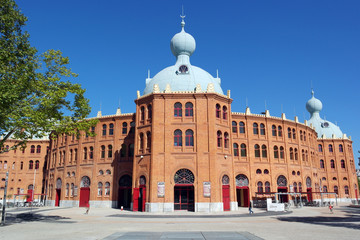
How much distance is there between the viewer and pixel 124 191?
148 feet

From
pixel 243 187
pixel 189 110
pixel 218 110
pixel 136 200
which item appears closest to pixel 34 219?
pixel 136 200

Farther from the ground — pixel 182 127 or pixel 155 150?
pixel 182 127

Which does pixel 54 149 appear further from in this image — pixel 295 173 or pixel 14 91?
pixel 295 173

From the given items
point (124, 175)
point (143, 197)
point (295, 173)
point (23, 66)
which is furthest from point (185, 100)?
point (295, 173)

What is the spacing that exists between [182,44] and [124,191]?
24.0 meters

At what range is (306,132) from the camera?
5422 cm

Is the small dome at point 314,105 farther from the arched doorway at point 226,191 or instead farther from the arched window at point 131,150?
the arched window at point 131,150

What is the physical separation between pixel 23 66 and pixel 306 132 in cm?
4758

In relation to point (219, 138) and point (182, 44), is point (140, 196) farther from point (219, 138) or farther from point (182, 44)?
point (182, 44)

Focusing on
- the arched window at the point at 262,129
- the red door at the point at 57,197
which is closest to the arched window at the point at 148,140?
the arched window at the point at 262,129

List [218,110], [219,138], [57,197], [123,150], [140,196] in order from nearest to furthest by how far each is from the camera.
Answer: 1. [140,196]
2. [219,138]
3. [218,110]
4. [123,150]
5. [57,197]

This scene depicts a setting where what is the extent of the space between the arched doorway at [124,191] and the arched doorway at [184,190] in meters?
10.5

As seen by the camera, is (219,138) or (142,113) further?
(142,113)

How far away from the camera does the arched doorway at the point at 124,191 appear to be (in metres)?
43.9
